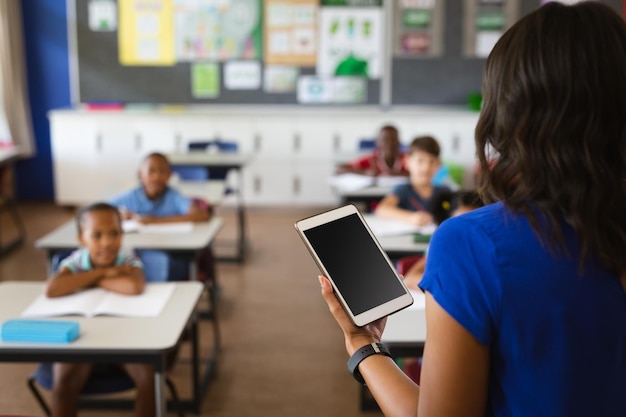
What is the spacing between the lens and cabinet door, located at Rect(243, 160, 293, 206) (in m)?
7.41

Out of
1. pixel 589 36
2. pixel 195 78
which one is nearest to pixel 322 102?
pixel 195 78

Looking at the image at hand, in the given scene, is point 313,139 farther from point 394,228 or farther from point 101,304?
point 101,304

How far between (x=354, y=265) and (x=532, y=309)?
0.41 m

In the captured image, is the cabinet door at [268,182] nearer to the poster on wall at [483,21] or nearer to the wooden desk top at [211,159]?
the wooden desk top at [211,159]

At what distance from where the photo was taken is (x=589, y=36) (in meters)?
0.93

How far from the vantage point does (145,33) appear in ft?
24.5

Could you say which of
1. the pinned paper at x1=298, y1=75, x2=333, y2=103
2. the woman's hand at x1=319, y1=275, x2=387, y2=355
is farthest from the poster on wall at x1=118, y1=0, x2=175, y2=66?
the woman's hand at x1=319, y1=275, x2=387, y2=355

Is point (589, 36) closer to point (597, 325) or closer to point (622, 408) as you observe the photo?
point (597, 325)

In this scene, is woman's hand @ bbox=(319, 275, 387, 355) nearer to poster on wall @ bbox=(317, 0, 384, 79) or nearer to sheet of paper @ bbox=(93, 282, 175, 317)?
sheet of paper @ bbox=(93, 282, 175, 317)

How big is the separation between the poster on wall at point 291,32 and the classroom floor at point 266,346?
2.00 metres

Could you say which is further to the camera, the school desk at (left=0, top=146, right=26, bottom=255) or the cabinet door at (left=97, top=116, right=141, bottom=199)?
the cabinet door at (left=97, top=116, right=141, bottom=199)

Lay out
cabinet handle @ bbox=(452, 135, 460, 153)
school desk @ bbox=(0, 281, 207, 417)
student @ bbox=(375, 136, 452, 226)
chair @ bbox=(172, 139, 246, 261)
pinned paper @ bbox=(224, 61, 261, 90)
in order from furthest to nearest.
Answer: pinned paper @ bbox=(224, 61, 261, 90) → cabinet handle @ bbox=(452, 135, 460, 153) → chair @ bbox=(172, 139, 246, 261) → student @ bbox=(375, 136, 452, 226) → school desk @ bbox=(0, 281, 207, 417)

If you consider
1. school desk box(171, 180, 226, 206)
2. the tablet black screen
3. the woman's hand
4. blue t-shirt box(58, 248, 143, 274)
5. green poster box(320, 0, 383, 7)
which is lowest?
school desk box(171, 180, 226, 206)

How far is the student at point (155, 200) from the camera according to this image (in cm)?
394
